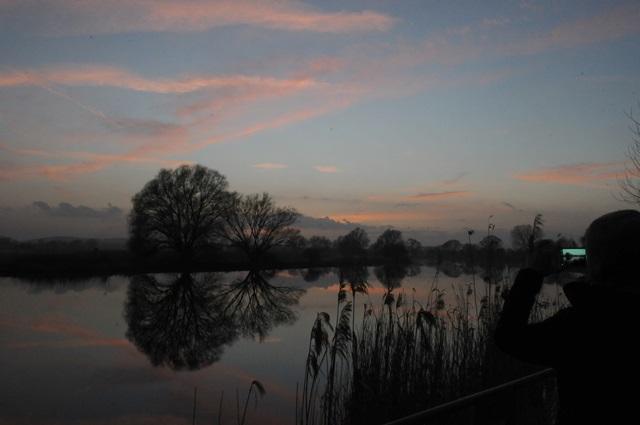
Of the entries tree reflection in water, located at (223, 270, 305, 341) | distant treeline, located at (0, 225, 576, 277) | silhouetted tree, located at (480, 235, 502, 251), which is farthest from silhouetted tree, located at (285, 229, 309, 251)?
silhouetted tree, located at (480, 235, 502, 251)

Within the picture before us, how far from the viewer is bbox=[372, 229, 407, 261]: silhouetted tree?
65062 mm

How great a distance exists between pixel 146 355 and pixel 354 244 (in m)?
68.6

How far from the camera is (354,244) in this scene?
273ft

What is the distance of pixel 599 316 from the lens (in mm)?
1516

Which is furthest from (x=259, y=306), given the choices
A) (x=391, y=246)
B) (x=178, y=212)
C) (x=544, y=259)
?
(x=391, y=246)

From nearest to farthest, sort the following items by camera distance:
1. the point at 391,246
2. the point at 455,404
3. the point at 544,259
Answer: the point at 544,259, the point at 455,404, the point at 391,246

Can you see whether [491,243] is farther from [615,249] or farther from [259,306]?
[259,306]

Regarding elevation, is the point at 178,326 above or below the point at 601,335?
below

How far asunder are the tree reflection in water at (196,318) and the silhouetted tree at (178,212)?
17.3 m

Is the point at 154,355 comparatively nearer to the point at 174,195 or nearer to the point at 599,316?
the point at 599,316

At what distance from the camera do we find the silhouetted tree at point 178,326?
15.2 metres

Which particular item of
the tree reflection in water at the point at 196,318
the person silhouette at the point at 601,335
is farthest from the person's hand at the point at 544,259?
the tree reflection in water at the point at 196,318

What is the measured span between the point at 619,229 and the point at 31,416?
11005 mm

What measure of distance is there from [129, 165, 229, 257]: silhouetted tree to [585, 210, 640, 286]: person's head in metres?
49.6
